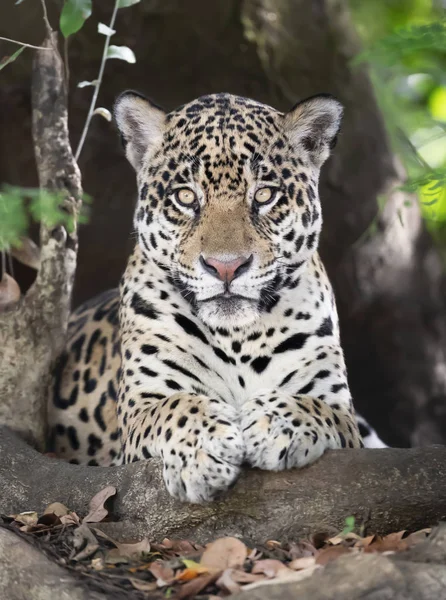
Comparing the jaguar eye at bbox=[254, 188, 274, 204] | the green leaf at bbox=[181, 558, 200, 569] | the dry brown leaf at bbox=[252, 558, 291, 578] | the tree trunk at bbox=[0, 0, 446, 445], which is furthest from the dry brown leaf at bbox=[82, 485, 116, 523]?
the tree trunk at bbox=[0, 0, 446, 445]

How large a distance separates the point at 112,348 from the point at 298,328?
1.85 metres

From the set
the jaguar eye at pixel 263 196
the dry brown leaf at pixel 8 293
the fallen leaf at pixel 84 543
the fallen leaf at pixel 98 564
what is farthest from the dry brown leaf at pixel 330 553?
the dry brown leaf at pixel 8 293

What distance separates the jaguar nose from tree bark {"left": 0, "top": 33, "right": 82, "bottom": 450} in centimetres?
153

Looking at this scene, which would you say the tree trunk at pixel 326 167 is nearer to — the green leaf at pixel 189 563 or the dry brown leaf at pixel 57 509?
the dry brown leaf at pixel 57 509

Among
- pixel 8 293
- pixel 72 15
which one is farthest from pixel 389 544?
pixel 72 15

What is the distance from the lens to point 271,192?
5855 millimetres

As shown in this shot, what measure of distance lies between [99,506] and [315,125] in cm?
294

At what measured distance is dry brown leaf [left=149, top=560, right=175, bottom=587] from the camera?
13.9 feet

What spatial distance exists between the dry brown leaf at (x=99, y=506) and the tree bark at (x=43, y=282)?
1.58 meters

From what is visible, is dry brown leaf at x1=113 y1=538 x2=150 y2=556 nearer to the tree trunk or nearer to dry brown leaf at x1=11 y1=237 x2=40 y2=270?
dry brown leaf at x1=11 y1=237 x2=40 y2=270

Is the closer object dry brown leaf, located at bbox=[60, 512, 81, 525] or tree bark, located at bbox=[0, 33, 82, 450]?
dry brown leaf, located at bbox=[60, 512, 81, 525]

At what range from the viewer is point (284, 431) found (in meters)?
4.91

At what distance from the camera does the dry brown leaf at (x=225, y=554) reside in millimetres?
4367

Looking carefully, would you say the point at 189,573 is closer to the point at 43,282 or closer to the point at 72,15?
the point at 43,282
